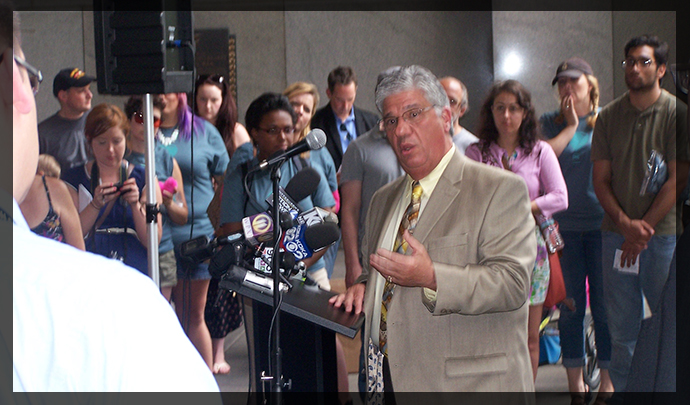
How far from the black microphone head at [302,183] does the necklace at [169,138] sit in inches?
75.6

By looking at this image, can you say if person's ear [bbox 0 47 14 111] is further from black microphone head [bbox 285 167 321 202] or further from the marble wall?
the marble wall

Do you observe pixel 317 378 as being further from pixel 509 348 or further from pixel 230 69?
pixel 230 69

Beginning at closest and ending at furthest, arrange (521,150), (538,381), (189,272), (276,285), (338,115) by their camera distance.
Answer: (276,285) → (521,150) → (189,272) → (538,381) → (338,115)

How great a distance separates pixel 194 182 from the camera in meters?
3.76

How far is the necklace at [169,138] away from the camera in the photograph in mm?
3715

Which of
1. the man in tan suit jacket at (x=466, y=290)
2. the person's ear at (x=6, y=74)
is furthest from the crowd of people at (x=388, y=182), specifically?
the person's ear at (x=6, y=74)

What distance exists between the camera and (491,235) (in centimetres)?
180

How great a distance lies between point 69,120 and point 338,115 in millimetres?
1749

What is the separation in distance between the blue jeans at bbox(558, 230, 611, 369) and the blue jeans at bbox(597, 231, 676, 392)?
15cm

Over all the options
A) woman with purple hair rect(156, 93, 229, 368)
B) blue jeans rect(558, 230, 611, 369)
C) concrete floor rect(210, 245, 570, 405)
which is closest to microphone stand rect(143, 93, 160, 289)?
woman with purple hair rect(156, 93, 229, 368)

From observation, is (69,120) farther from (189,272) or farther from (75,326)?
(75,326)

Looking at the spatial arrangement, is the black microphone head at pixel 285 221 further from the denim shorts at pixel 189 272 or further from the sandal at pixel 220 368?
the sandal at pixel 220 368

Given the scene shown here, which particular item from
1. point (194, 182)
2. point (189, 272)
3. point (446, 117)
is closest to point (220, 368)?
point (189, 272)

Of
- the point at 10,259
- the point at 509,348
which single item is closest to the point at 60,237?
the point at 509,348
